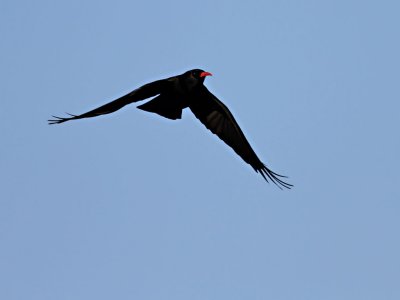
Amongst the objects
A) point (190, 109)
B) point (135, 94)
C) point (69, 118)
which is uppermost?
point (190, 109)

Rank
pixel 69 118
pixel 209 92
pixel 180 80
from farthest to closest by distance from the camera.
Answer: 1. pixel 209 92
2. pixel 180 80
3. pixel 69 118

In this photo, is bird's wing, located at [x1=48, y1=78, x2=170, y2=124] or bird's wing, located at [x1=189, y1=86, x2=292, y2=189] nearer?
bird's wing, located at [x1=48, y1=78, x2=170, y2=124]

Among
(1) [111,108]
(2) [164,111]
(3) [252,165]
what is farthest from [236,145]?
(1) [111,108]

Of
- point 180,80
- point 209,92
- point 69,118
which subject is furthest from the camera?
point 209,92

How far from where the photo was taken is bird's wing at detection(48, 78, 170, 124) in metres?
15.8

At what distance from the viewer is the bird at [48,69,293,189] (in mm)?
16406

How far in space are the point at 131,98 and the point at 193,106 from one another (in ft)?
8.42

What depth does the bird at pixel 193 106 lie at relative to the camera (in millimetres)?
16406

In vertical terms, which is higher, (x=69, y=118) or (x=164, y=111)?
(x=164, y=111)

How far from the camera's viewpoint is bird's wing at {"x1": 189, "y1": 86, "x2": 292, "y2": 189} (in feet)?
61.3

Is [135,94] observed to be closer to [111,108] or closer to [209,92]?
[111,108]

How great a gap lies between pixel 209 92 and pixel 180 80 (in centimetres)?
160

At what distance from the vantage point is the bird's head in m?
16.9

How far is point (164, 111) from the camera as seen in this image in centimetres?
1728
